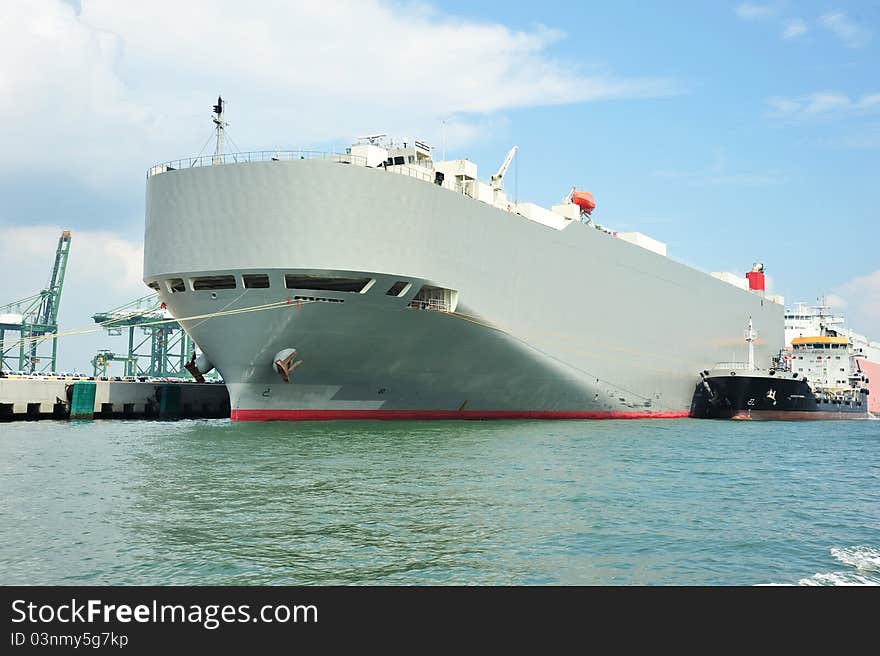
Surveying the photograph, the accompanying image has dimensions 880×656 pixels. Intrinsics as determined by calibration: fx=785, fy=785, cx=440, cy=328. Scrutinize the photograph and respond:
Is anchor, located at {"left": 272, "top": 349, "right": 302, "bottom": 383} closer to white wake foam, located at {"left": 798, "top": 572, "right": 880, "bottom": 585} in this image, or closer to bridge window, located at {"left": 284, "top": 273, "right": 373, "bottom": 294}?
bridge window, located at {"left": 284, "top": 273, "right": 373, "bottom": 294}

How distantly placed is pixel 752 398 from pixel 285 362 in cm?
2964

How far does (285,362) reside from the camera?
24.2 m

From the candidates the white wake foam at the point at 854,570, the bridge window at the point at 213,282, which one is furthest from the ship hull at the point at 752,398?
the white wake foam at the point at 854,570

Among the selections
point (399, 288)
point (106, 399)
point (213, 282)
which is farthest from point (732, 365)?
point (106, 399)

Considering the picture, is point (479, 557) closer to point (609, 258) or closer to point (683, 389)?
point (609, 258)

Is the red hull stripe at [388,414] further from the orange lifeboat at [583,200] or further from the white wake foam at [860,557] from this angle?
the white wake foam at [860,557]

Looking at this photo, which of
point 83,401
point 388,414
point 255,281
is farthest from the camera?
point 83,401

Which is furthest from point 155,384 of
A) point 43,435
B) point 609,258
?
point 609,258

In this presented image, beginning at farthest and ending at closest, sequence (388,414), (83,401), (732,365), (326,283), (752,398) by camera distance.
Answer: (732,365), (752,398), (83,401), (388,414), (326,283)

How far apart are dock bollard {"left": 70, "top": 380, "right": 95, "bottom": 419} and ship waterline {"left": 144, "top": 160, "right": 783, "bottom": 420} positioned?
333 inches

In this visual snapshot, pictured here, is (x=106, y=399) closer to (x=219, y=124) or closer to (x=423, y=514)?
(x=219, y=124)

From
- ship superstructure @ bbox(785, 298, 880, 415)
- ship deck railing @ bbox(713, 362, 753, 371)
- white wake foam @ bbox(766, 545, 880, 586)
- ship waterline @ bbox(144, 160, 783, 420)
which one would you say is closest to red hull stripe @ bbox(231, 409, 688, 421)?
ship waterline @ bbox(144, 160, 783, 420)

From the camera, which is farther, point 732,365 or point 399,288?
point 732,365

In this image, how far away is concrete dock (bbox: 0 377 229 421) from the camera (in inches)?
1202
